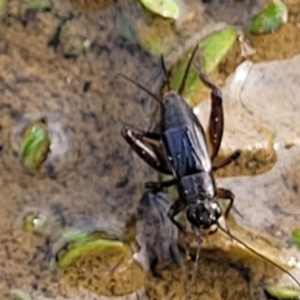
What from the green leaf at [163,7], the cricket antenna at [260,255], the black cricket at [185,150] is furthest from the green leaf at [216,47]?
the cricket antenna at [260,255]

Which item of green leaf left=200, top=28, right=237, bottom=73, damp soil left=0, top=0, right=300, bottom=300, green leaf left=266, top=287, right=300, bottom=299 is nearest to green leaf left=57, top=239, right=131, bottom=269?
damp soil left=0, top=0, right=300, bottom=300

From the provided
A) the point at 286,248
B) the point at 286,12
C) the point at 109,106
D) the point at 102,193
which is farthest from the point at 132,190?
the point at 286,12

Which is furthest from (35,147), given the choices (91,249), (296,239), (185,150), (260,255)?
(296,239)

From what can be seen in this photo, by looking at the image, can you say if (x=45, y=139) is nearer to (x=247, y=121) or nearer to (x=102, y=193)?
(x=102, y=193)

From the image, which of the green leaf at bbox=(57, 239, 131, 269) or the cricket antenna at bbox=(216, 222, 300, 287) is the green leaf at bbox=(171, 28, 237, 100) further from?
the green leaf at bbox=(57, 239, 131, 269)

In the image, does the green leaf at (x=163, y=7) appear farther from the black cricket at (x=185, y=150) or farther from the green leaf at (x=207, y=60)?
the black cricket at (x=185, y=150)

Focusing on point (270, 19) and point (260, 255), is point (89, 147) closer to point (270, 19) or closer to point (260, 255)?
point (260, 255)
